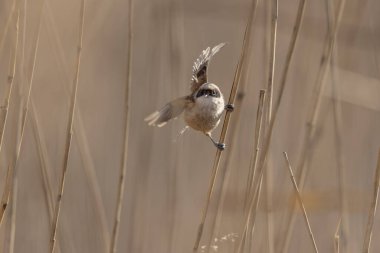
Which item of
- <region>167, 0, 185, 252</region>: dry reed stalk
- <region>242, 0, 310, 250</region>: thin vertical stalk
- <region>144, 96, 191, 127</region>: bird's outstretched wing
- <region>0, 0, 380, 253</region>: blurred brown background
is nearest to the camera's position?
<region>242, 0, 310, 250</region>: thin vertical stalk

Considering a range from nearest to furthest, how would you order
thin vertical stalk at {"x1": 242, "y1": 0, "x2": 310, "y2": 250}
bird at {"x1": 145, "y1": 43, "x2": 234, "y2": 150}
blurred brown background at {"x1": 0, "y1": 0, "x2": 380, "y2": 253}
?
1. thin vertical stalk at {"x1": 242, "y1": 0, "x2": 310, "y2": 250}
2. bird at {"x1": 145, "y1": 43, "x2": 234, "y2": 150}
3. blurred brown background at {"x1": 0, "y1": 0, "x2": 380, "y2": 253}

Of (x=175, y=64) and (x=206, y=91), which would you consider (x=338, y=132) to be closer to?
(x=206, y=91)

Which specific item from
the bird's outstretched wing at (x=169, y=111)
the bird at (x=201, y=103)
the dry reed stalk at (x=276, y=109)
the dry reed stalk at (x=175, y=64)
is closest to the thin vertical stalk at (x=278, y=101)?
the dry reed stalk at (x=276, y=109)

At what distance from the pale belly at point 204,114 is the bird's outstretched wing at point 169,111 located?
40mm

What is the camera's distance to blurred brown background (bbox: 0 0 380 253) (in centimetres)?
219

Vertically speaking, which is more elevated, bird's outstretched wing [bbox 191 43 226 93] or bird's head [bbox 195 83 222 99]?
bird's outstretched wing [bbox 191 43 226 93]

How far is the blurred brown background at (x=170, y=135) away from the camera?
2188 mm

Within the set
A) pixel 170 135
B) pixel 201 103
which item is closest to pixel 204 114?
pixel 201 103

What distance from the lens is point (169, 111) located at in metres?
1.88

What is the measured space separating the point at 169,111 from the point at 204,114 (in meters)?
0.12

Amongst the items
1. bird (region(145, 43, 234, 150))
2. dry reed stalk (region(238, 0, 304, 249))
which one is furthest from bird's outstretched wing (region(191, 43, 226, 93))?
dry reed stalk (region(238, 0, 304, 249))

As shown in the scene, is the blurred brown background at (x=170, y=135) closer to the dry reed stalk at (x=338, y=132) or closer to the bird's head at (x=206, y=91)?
the dry reed stalk at (x=338, y=132)

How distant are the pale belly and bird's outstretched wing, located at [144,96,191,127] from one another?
0.04 m

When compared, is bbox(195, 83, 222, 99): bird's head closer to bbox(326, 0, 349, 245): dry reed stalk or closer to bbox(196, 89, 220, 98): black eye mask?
bbox(196, 89, 220, 98): black eye mask
